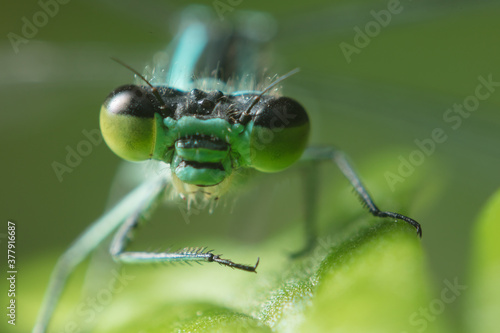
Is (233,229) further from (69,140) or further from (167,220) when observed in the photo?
(69,140)

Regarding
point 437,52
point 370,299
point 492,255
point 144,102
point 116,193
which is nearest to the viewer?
point 370,299

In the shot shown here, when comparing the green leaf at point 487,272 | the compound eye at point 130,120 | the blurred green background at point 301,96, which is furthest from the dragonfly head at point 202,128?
the blurred green background at point 301,96

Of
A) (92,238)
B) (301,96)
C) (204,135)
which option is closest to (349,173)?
(204,135)

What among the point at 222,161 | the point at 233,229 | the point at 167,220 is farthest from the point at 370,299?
the point at 167,220

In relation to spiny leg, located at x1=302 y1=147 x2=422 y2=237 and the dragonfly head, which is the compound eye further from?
spiny leg, located at x1=302 y1=147 x2=422 y2=237

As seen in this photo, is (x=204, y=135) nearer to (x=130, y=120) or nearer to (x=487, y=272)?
(x=130, y=120)

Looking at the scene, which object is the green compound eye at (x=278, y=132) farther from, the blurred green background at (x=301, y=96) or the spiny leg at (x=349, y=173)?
the blurred green background at (x=301, y=96)
